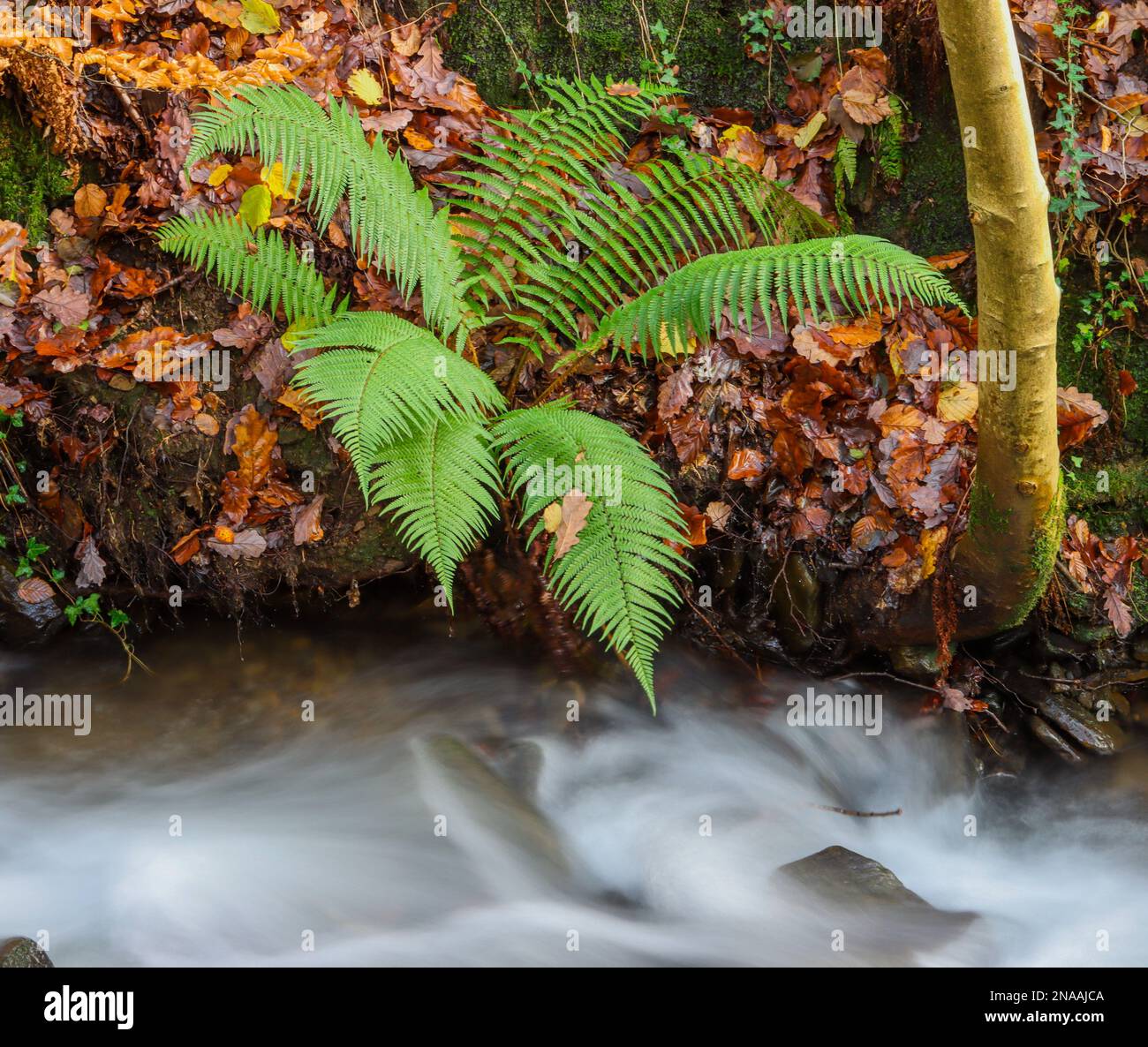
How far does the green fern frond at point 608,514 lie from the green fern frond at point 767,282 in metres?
0.37

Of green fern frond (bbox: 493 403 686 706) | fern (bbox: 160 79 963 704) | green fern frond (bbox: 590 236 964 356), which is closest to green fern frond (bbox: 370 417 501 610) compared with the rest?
fern (bbox: 160 79 963 704)

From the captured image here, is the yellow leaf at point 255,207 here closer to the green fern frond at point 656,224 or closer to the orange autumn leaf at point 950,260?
the green fern frond at point 656,224

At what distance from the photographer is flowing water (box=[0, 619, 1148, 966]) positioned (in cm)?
296

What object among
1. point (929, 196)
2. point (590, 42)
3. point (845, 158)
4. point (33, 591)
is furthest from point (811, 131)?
point (33, 591)

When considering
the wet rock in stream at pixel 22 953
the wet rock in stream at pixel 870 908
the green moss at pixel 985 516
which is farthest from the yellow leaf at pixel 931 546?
the wet rock in stream at pixel 22 953

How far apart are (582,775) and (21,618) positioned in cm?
226

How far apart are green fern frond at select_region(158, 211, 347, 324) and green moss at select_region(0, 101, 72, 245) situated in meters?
0.54

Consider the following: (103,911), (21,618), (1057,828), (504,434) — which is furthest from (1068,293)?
(21,618)

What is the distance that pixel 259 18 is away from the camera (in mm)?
3795

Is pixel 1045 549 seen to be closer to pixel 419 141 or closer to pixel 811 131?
pixel 811 131

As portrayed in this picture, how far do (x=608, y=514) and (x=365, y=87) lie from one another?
2161 mm

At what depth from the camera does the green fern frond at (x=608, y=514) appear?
2.81m

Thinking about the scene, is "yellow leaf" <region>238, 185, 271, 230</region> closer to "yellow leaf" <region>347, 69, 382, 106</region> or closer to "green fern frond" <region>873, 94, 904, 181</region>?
"yellow leaf" <region>347, 69, 382, 106</region>

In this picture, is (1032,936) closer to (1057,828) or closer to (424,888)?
(1057,828)
